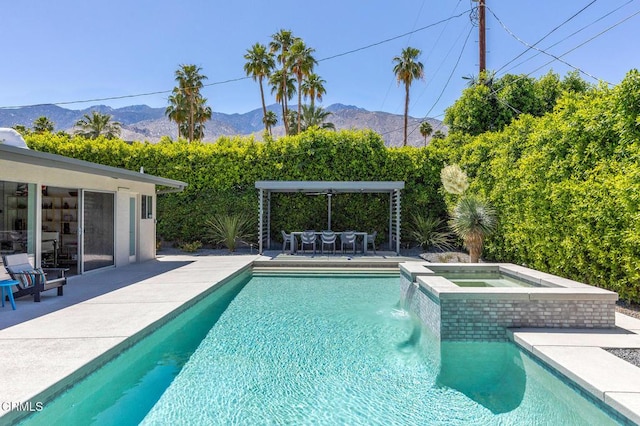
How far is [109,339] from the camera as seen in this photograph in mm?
4148

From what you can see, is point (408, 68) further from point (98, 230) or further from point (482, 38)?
point (98, 230)

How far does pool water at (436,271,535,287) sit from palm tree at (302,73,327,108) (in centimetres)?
2547

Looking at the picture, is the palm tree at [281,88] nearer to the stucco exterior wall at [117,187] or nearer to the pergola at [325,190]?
the pergola at [325,190]

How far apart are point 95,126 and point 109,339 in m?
34.4

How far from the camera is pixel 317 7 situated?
17828mm

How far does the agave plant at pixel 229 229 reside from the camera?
44.3ft

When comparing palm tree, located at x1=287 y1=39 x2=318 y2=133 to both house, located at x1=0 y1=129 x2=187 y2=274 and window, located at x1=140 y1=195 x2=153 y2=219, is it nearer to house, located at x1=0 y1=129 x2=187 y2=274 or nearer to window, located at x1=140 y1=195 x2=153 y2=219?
house, located at x1=0 y1=129 x2=187 y2=274

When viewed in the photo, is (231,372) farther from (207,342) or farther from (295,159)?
(295,159)

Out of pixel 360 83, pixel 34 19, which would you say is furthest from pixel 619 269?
pixel 360 83

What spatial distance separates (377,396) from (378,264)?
24.0 feet

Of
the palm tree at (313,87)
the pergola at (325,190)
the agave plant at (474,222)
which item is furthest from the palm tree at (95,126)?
the agave plant at (474,222)
